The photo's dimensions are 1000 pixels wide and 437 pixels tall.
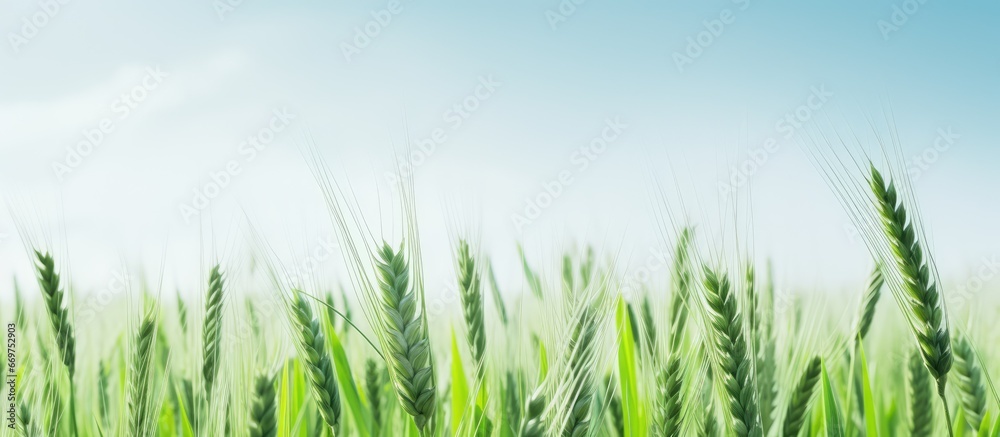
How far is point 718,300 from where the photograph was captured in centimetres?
131

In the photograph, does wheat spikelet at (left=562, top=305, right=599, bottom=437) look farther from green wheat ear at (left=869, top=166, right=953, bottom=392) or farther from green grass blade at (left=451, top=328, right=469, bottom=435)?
green wheat ear at (left=869, top=166, right=953, bottom=392)

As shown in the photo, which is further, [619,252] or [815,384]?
[815,384]

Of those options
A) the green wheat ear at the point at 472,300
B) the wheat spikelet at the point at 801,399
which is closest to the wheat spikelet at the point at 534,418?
the green wheat ear at the point at 472,300

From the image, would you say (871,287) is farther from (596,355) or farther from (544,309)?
(596,355)

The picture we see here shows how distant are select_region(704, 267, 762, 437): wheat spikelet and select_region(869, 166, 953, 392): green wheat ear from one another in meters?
0.40

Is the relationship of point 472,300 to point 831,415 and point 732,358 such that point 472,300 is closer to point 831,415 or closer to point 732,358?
point 732,358

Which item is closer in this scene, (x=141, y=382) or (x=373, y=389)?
(x=141, y=382)

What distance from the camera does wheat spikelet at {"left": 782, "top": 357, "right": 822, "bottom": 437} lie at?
1.52m

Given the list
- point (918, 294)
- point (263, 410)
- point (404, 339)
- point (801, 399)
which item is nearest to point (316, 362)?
point (263, 410)

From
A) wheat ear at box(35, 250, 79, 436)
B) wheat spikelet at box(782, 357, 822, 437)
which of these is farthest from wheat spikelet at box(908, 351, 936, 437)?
wheat ear at box(35, 250, 79, 436)

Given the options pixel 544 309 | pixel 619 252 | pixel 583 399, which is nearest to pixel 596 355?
pixel 583 399

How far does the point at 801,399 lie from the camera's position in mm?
1554

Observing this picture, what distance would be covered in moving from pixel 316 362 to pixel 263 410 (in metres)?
0.14

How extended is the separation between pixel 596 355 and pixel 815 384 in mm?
735
